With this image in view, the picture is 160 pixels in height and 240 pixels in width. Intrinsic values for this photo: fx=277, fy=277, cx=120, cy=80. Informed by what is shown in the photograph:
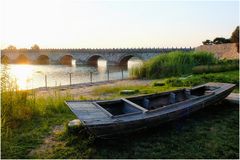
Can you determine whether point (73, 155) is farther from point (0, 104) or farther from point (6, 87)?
point (6, 87)

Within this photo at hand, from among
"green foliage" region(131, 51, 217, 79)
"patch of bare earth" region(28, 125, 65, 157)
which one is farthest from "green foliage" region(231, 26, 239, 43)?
"patch of bare earth" region(28, 125, 65, 157)

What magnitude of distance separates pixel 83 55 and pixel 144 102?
56880 millimetres

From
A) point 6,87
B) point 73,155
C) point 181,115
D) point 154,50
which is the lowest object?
point 73,155

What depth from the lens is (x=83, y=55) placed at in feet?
208

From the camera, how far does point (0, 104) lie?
6.71 m

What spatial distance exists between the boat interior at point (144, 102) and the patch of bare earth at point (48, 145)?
4.05 feet

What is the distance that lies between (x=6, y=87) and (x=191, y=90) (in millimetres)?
5803

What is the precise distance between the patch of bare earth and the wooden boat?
0.76 m

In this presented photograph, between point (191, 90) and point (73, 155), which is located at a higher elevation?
point (191, 90)

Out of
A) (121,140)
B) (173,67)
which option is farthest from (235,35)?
(121,140)

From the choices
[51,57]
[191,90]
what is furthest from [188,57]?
[51,57]

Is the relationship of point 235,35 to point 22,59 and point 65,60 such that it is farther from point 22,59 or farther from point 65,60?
point 22,59

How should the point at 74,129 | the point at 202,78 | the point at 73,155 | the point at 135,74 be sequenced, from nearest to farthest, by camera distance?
the point at 73,155
the point at 74,129
the point at 202,78
the point at 135,74

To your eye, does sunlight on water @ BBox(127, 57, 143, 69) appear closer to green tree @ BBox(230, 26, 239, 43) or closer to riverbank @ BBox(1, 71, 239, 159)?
riverbank @ BBox(1, 71, 239, 159)
